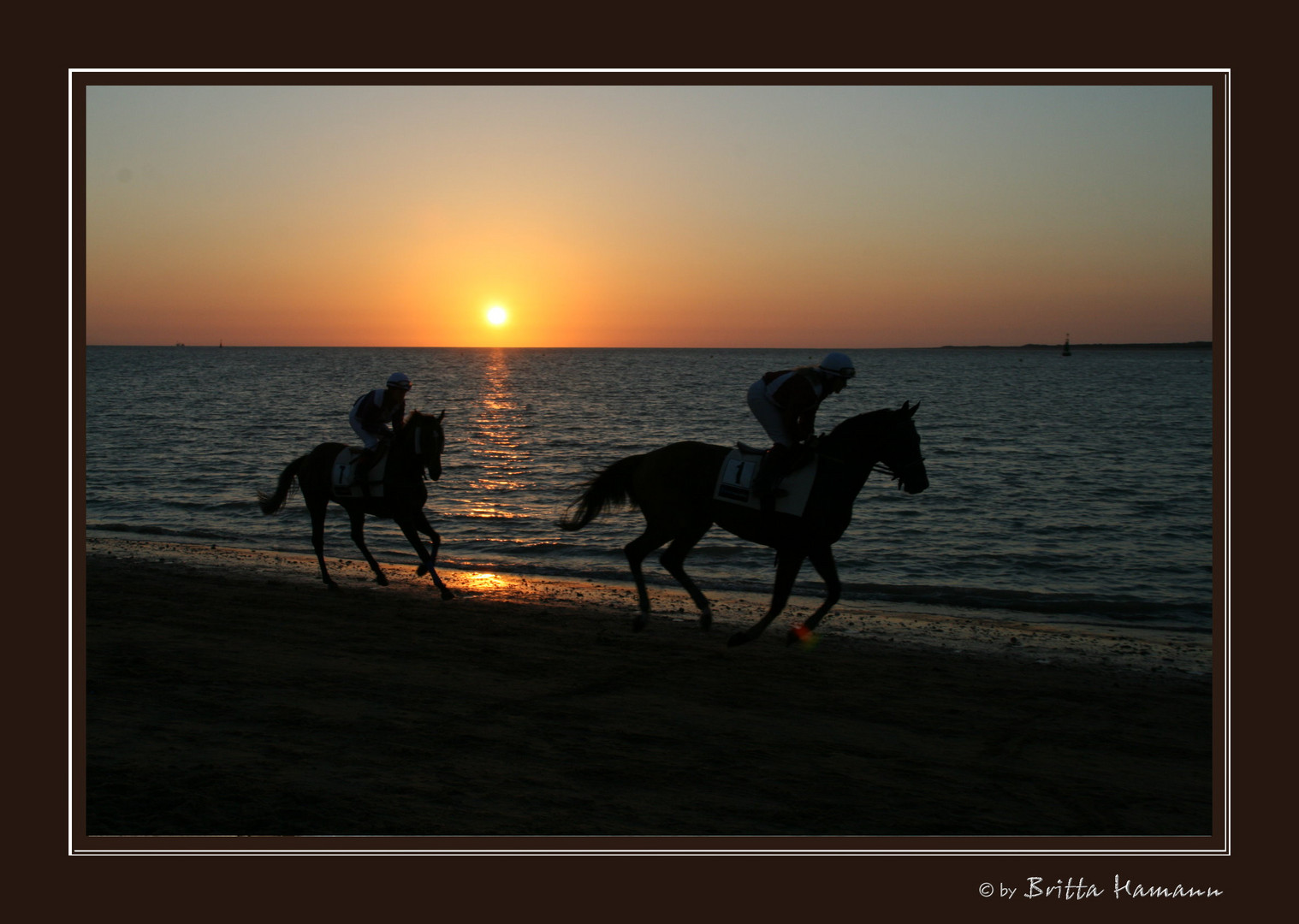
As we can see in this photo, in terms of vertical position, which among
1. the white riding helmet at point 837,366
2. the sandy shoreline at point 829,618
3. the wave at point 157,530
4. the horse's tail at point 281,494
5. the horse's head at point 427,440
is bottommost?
the sandy shoreline at point 829,618

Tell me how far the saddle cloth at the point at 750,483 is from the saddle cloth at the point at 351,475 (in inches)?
192

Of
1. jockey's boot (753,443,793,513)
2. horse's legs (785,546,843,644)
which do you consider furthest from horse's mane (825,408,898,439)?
horse's legs (785,546,843,644)

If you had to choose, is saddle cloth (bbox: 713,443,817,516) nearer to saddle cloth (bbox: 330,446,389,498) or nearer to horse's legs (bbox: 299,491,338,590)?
saddle cloth (bbox: 330,446,389,498)

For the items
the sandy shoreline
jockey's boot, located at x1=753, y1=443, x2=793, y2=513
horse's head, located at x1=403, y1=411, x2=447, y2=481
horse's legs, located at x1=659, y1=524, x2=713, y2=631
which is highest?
horse's head, located at x1=403, y1=411, x2=447, y2=481

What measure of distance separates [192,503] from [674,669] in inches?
642

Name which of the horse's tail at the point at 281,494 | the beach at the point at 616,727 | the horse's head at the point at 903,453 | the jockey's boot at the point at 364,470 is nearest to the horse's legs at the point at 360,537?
the jockey's boot at the point at 364,470

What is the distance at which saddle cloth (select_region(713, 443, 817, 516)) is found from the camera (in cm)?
833

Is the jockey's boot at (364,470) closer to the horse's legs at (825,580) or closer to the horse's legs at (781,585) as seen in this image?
the horse's legs at (781,585)

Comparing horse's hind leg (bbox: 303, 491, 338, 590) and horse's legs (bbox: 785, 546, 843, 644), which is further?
horse's hind leg (bbox: 303, 491, 338, 590)

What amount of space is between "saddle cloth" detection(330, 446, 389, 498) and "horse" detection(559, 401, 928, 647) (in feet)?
12.5

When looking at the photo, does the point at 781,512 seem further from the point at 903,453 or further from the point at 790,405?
the point at 903,453

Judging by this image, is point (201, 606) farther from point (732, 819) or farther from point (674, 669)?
point (732, 819)

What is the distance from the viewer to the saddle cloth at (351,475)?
37.8 feet

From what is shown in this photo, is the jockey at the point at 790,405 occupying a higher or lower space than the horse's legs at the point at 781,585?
higher
